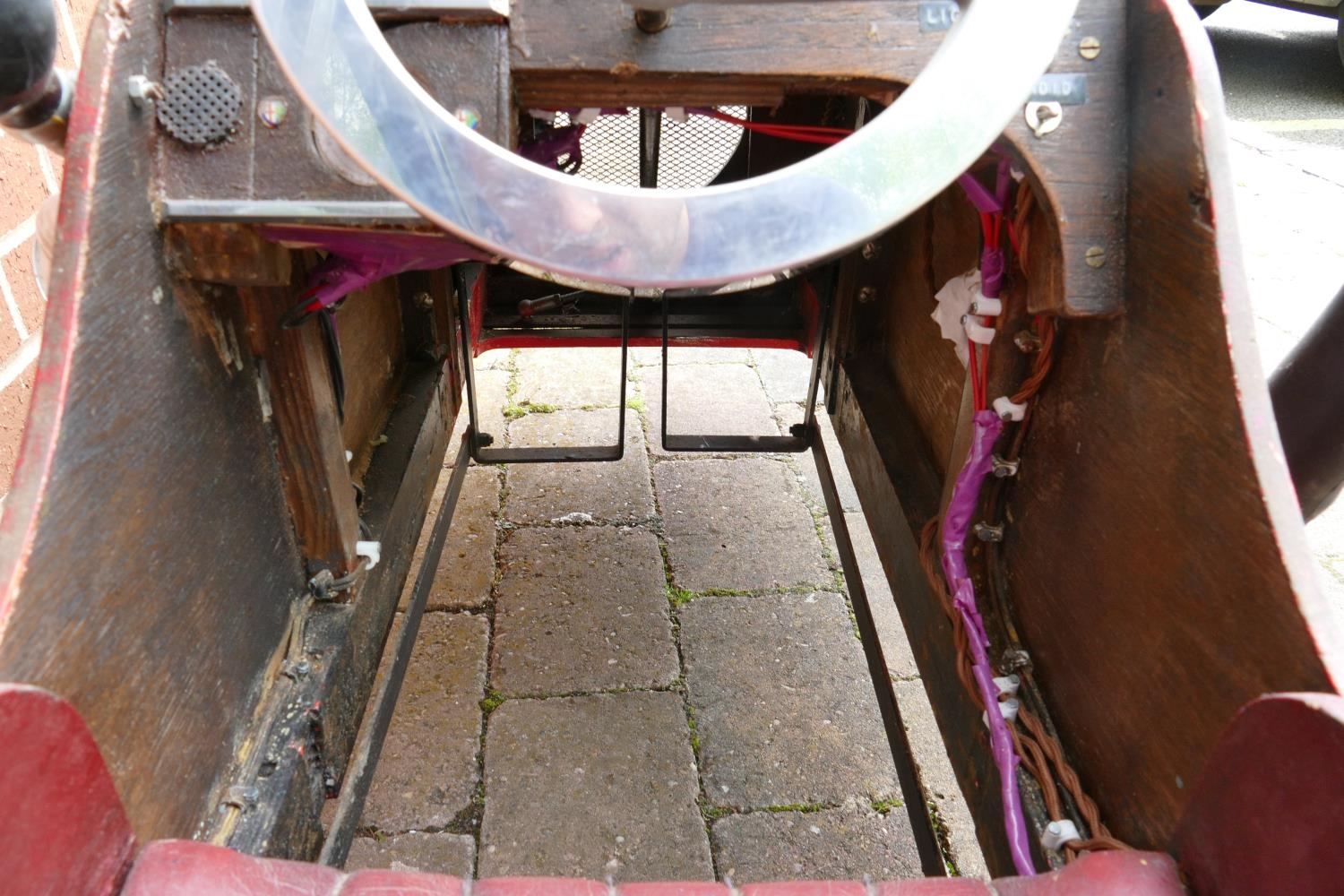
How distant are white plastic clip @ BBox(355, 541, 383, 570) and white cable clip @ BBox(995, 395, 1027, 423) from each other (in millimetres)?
840

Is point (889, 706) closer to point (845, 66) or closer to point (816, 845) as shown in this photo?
point (816, 845)

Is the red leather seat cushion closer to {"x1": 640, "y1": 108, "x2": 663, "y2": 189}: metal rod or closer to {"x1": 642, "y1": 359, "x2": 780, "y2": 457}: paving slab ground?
{"x1": 640, "y1": 108, "x2": 663, "y2": 189}: metal rod

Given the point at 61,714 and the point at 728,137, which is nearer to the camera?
the point at 61,714

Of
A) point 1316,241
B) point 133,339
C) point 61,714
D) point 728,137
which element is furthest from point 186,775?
point 1316,241

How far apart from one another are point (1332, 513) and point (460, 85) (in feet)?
8.07

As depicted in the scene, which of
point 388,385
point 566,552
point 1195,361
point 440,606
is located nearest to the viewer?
point 1195,361

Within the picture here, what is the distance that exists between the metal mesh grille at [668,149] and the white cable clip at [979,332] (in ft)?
2.90

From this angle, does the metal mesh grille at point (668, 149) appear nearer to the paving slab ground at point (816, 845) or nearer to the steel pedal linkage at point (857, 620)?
the steel pedal linkage at point (857, 620)

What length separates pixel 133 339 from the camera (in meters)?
0.81

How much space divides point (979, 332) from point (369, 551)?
33.4 inches

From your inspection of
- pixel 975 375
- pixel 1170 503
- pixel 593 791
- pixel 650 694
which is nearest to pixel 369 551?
Answer: pixel 593 791

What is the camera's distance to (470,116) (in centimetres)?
84

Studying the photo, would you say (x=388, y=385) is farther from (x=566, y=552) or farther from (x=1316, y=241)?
(x=1316, y=241)

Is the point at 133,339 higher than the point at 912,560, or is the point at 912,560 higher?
the point at 133,339
